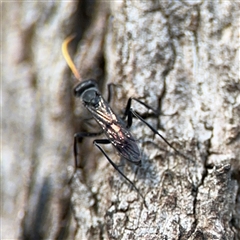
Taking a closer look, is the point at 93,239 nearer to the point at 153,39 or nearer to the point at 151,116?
the point at 151,116

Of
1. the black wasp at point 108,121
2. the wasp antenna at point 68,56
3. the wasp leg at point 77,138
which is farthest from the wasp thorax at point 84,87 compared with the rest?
the wasp leg at point 77,138

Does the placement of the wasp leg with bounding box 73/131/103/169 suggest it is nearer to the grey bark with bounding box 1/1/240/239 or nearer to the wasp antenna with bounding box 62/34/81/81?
the grey bark with bounding box 1/1/240/239

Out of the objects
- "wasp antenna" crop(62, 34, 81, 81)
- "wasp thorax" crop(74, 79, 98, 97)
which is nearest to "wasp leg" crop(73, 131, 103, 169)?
"wasp thorax" crop(74, 79, 98, 97)

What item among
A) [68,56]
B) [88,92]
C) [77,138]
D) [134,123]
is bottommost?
[77,138]

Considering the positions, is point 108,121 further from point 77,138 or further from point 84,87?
point 84,87

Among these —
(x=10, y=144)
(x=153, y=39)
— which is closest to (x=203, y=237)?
(x=153, y=39)

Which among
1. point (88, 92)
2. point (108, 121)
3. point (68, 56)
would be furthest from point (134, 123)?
point (68, 56)

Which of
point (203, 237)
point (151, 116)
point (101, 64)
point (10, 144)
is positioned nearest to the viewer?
point (203, 237)
